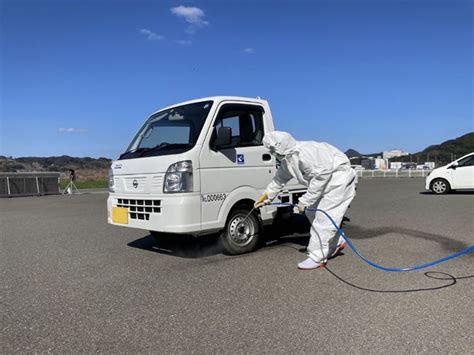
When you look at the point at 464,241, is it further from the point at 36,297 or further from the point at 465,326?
the point at 36,297

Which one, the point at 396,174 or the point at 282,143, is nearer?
the point at 282,143

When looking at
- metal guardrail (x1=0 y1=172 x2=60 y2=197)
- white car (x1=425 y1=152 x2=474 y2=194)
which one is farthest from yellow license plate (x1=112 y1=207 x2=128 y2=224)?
metal guardrail (x1=0 y1=172 x2=60 y2=197)

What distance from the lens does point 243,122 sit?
6.29 m

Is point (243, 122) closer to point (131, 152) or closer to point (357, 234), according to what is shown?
point (131, 152)

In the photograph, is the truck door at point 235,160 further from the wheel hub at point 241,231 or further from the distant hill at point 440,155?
the distant hill at point 440,155

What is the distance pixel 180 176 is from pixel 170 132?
43.9 inches

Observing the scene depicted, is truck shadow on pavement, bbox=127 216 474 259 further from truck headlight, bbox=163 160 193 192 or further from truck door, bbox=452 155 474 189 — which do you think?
truck door, bbox=452 155 474 189

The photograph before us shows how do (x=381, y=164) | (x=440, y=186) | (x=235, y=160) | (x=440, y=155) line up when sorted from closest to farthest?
(x=235, y=160) → (x=440, y=186) → (x=440, y=155) → (x=381, y=164)

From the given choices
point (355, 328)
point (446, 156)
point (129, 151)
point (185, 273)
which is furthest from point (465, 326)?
point (446, 156)

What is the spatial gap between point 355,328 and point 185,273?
94.4 inches

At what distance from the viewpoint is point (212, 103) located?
19.3 feet

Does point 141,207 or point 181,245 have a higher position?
point 141,207

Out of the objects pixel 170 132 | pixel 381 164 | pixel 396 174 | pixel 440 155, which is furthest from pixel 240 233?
pixel 381 164

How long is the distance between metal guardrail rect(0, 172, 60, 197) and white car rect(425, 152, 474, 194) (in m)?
20.1
